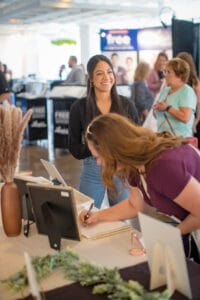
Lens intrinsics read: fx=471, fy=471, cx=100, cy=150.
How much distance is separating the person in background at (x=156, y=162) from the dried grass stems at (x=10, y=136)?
317 mm

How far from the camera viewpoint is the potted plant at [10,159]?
1796mm

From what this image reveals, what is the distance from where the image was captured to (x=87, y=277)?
4.63 ft

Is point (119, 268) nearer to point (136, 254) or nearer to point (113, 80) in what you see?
point (136, 254)

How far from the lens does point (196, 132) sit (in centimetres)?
473

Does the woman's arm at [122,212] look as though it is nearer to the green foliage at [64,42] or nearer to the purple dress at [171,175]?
the purple dress at [171,175]

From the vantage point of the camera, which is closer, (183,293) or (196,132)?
(183,293)

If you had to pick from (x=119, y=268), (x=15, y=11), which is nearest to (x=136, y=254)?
(x=119, y=268)

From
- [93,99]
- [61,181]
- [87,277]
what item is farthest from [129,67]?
[87,277]

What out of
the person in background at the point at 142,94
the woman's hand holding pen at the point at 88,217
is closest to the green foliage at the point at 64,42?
the person in background at the point at 142,94

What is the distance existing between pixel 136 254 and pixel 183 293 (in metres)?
0.34

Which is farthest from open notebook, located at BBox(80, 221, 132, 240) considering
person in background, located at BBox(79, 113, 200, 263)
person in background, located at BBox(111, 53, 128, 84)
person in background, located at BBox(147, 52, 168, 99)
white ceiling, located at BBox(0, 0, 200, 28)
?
white ceiling, located at BBox(0, 0, 200, 28)

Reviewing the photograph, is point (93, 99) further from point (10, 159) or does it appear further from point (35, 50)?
point (35, 50)

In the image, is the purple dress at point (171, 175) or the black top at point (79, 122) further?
the black top at point (79, 122)

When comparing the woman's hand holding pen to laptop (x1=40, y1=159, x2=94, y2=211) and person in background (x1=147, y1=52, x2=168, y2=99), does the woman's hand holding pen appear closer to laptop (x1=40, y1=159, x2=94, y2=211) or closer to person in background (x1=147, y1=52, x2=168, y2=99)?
laptop (x1=40, y1=159, x2=94, y2=211)
